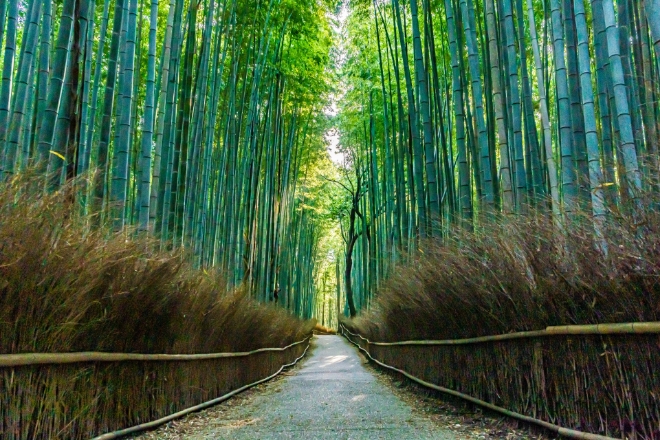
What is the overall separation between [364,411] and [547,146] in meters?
2.39

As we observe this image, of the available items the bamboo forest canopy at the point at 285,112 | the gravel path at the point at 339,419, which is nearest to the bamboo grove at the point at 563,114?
the bamboo forest canopy at the point at 285,112

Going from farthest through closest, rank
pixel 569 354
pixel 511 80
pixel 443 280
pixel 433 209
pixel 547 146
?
1. pixel 433 209
2. pixel 547 146
3. pixel 511 80
4. pixel 443 280
5. pixel 569 354

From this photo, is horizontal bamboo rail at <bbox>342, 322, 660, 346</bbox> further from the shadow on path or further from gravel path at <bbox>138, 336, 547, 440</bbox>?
the shadow on path

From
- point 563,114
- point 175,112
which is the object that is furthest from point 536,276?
point 175,112

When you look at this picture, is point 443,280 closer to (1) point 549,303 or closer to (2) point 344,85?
(1) point 549,303

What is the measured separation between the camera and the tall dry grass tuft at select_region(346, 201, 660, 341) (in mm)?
1831

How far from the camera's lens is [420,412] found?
388 centimetres

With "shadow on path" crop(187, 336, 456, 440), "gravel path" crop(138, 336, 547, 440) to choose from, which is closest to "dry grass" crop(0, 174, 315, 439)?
"gravel path" crop(138, 336, 547, 440)

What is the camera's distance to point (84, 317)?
2.32 m

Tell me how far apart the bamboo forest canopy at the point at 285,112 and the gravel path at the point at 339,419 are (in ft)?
3.60

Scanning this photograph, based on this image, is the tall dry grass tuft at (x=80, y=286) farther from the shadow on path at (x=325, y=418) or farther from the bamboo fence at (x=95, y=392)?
the shadow on path at (x=325, y=418)

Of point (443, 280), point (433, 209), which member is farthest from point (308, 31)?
point (443, 280)

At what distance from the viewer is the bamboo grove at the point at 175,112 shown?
2.84m

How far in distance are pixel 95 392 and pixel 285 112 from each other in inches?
299
